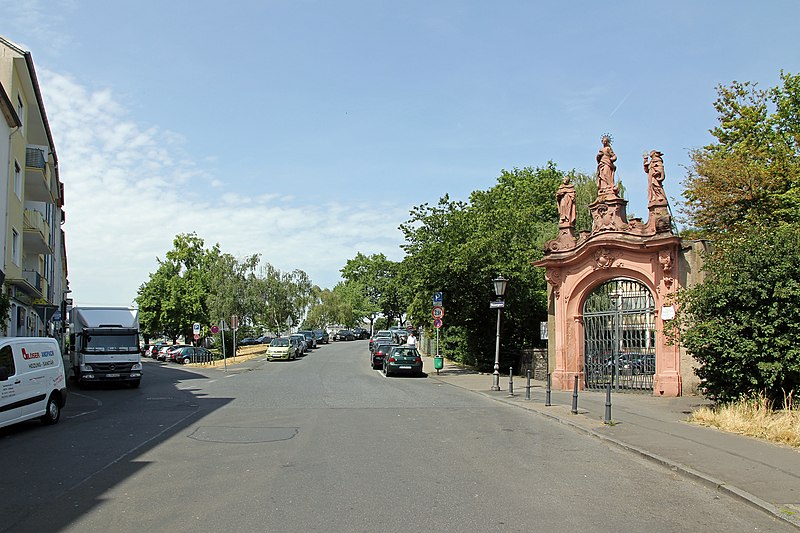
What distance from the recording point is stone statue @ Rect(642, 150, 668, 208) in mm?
20766

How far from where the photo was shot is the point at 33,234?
29594 mm

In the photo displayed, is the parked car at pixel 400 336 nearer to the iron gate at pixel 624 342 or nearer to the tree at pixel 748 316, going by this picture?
the iron gate at pixel 624 342

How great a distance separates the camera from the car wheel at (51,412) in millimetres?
14445

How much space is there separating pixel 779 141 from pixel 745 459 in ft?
58.7

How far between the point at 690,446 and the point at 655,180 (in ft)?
37.8

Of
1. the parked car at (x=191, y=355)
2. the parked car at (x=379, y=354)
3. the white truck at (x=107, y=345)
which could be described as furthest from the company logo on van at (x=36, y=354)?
the parked car at (x=191, y=355)

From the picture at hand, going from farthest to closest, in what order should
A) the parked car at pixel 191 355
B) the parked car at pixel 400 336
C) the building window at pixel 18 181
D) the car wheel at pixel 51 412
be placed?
the parked car at pixel 400 336
the parked car at pixel 191 355
the building window at pixel 18 181
the car wheel at pixel 51 412

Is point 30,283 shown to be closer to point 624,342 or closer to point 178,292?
point 624,342

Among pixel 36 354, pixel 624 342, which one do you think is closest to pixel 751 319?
pixel 624 342

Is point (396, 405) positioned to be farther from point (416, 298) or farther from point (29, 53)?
point (29, 53)

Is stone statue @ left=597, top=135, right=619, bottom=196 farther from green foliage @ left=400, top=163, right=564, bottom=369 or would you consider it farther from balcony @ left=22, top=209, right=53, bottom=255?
balcony @ left=22, top=209, right=53, bottom=255

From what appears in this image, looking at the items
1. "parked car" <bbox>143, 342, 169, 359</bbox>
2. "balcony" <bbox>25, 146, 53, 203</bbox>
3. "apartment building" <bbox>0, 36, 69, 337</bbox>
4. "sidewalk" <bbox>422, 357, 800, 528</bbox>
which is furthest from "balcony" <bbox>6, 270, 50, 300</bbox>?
"parked car" <bbox>143, 342, 169, 359</bbox>

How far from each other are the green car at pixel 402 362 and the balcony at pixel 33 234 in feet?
53.2

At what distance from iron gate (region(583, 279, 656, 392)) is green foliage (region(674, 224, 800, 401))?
6.09 m
